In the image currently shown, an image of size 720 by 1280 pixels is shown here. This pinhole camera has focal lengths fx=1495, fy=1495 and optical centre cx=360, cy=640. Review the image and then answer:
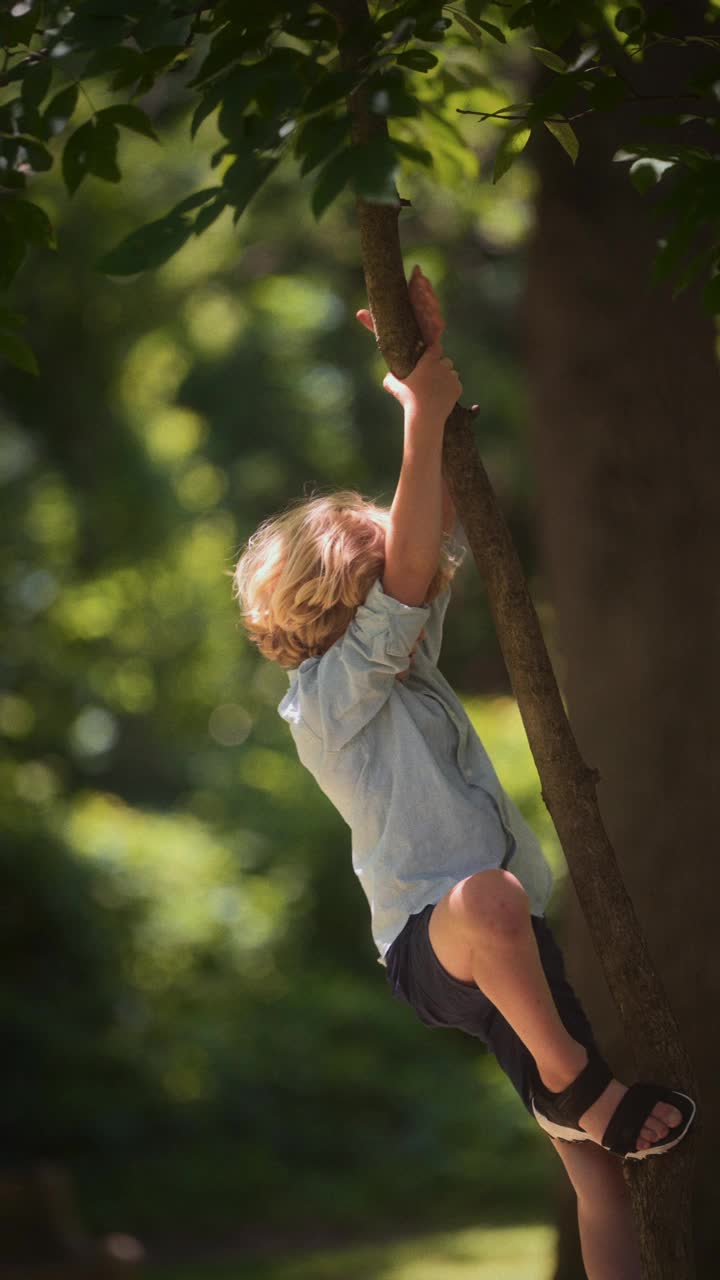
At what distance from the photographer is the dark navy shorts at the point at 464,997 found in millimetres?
2578

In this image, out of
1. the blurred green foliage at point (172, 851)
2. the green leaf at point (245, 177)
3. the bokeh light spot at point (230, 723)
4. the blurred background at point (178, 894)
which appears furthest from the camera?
the bokeh light spot at point (230, 723)

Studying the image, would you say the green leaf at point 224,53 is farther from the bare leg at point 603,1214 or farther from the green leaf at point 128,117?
the bare leg at point 603,1214

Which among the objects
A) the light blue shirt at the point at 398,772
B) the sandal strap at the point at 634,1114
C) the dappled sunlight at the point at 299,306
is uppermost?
the light blue shirt at the point at 398,772

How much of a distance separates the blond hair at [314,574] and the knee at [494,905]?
0.56 m

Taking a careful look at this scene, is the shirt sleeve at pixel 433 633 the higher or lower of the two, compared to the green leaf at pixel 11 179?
lower

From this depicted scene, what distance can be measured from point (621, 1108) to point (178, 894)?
6672 mm

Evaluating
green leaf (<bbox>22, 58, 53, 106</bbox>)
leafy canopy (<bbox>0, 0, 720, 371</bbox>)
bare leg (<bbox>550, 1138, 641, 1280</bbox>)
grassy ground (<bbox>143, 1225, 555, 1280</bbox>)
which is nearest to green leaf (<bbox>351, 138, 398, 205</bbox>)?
leafy canopy (<bbox>0, 0, 720, 371</bbox>)

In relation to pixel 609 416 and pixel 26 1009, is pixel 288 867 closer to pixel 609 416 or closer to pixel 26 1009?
pixel 26 1009

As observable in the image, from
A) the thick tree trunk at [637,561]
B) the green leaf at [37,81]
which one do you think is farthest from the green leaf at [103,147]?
the thick tree trunk at [637,561]

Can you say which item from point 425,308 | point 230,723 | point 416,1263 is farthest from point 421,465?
point 230,723

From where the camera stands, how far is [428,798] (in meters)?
2.64

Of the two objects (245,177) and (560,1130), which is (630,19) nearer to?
(245,177)

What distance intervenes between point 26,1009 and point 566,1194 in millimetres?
4383

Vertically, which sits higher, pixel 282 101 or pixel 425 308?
pixel 282 101
